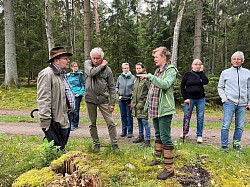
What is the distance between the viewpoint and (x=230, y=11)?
90.3 ft

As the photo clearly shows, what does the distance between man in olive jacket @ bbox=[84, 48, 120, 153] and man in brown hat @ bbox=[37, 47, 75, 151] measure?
54cm

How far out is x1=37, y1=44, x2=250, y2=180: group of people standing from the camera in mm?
4008

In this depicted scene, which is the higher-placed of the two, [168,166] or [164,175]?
[168,166]

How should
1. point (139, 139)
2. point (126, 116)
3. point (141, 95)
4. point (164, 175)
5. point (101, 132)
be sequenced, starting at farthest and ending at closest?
point (101, 132) < point (126, 116) < point (139, 139) < point (141, 95) < point (164, 175)

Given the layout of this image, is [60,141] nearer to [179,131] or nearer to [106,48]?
[179,131]

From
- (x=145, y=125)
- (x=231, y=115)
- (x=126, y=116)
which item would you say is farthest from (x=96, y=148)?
(x=231, y=115)

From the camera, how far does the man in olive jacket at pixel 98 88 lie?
4844 millimetres

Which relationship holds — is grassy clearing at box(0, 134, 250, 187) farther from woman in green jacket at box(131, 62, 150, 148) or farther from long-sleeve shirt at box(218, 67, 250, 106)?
woman in green jacket at box(131, 62, 150, 148)

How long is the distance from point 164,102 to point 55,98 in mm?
1773

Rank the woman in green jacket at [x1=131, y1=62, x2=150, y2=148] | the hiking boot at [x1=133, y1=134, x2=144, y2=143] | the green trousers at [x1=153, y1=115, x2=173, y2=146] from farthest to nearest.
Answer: the hiking boot at [x1=133, y1=134, x2=144, y2=143], the woman in green jacket at [x1=131, y1=62, x2=150, y2=148], the green trousers at [x1=153, y1=115, x2=173, y2=146]

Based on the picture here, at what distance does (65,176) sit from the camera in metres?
2.95

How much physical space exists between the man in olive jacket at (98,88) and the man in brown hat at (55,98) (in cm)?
54

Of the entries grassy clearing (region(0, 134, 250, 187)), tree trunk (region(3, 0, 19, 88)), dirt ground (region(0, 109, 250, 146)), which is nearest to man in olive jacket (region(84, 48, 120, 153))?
grassy clearing (region(0, 134, 250, 187))

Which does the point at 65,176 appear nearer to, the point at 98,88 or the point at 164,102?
the point at 164,102
